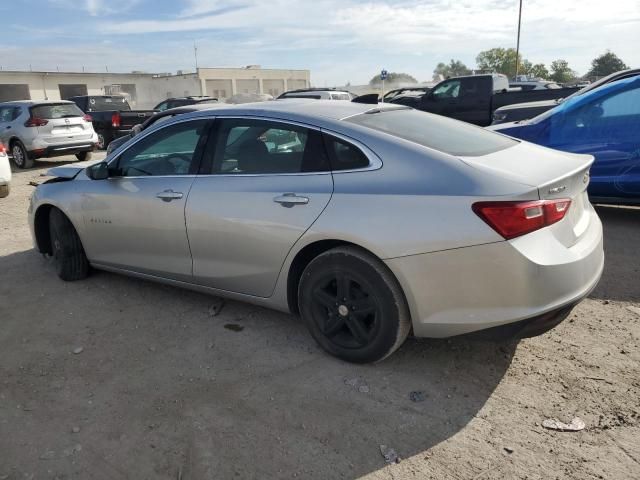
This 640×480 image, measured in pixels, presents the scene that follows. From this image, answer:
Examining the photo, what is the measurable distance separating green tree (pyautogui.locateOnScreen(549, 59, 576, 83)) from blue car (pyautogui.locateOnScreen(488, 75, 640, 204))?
238ft

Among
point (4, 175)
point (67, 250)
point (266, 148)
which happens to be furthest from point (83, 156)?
point (266, 148)

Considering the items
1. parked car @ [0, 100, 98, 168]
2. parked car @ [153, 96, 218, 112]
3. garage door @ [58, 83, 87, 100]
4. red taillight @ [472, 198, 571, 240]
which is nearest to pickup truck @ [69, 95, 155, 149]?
parked car @ [153, 96, 218, 112]

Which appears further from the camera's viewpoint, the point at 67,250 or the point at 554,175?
the point at 67,250

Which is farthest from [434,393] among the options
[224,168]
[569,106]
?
[569,106]

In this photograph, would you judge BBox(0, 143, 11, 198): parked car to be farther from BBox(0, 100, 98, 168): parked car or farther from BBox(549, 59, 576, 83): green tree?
BBox(549, 59, 576, 83): green tree

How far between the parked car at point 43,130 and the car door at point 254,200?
1065cm

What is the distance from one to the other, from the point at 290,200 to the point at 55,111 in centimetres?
1186

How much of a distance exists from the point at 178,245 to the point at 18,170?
36.6 ft

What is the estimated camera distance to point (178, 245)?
3936mm

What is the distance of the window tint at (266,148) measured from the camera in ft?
11.0

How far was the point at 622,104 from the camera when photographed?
5906 mm

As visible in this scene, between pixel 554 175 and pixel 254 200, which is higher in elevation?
pixel 554 175

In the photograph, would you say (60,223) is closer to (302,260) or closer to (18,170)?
(302,260)

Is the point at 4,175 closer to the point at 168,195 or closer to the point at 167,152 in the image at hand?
the point at 167,152
